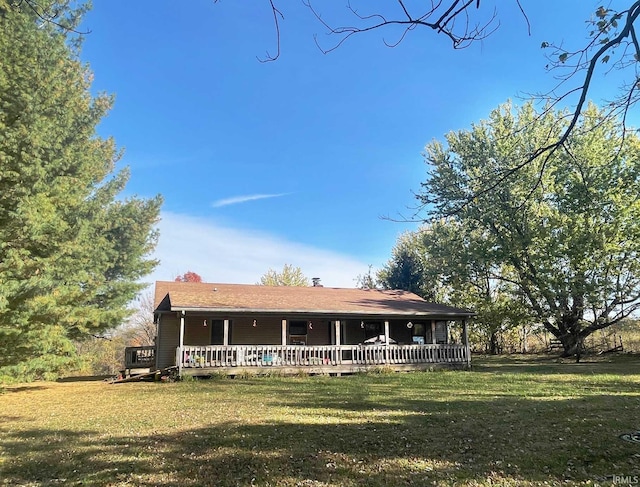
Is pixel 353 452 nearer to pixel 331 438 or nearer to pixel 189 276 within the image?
pixel 331 438

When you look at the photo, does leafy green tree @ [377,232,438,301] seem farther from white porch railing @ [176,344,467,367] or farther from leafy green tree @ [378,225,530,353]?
white porch railing @ [176,344,467,367]

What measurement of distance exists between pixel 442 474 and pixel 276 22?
15.5ft

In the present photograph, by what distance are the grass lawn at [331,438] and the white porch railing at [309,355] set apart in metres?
4.76

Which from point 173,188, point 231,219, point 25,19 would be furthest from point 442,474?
point 231,219

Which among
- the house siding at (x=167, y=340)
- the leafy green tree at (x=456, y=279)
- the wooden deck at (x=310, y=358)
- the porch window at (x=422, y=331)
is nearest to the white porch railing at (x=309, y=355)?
the wooden deck at (x=310, y=358)

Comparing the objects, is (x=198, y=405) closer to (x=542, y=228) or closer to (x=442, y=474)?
(x=442, y=474)

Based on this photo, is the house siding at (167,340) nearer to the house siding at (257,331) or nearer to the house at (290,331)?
the house at (290,331)

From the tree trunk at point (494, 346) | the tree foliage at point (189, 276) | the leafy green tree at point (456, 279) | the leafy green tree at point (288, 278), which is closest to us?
the leafy green tree at point (456, 279)

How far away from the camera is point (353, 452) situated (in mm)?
5625

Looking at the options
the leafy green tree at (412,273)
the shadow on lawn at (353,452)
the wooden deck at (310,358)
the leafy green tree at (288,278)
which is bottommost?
the shadow on lawn at (353,452)

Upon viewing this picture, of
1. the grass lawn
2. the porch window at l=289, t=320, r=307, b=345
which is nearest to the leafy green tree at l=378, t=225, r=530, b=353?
the porch window at l=289, t=320, r=307, b=345

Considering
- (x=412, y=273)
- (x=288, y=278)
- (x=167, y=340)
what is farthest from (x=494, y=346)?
(x=167, y=340)

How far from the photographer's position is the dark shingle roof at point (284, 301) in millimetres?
17159

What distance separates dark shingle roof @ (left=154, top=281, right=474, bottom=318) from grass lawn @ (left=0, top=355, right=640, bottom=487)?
5880 mm
